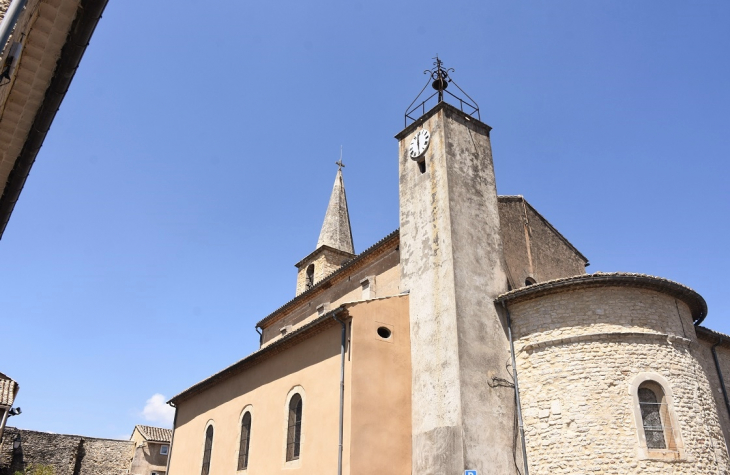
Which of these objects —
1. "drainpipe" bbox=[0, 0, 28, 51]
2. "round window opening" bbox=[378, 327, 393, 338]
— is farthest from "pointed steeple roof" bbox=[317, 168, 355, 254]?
"drainpipe" bbox=[0, 0, 28, 51]

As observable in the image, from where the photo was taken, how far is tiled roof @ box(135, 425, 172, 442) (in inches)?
1401

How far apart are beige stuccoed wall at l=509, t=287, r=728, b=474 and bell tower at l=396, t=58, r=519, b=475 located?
89 centimetres

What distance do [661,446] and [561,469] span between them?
85.5 inches

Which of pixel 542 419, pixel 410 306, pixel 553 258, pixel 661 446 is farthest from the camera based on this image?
pixel 553 258

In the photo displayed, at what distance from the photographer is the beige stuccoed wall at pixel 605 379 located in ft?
40.2

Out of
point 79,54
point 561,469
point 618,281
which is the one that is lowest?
point 561,469

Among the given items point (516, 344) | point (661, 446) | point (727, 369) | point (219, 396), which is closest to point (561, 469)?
point (661, 446)

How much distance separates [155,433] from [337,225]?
18041 mm

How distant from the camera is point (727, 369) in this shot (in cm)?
1666

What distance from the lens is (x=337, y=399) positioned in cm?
1350

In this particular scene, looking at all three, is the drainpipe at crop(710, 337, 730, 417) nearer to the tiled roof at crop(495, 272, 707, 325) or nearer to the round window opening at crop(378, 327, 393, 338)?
the tiled roof at crop(495, 272, 707, 325)

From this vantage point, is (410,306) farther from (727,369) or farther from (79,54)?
(79,54)

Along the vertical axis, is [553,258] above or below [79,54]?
above

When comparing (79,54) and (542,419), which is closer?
(79,54)
